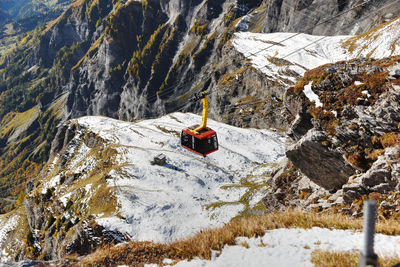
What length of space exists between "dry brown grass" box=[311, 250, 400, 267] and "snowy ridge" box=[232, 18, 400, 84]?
2247 inches

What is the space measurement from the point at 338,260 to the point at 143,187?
3940 cm

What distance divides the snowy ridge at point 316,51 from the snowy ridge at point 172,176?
2383cm

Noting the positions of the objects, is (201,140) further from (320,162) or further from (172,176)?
(172,176)

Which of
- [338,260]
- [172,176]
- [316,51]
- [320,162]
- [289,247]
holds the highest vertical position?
[316,51]

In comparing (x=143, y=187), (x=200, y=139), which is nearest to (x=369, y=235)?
(x=200, y=139)

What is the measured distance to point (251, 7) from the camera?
15825 centimetres

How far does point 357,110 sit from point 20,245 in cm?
8621

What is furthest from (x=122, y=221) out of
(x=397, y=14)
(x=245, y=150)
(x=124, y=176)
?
(x=397, y=14)

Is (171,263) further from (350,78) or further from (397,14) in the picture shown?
(397,14)

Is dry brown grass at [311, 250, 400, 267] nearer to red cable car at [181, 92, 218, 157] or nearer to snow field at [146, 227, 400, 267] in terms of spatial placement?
snow field at [146, 227, 400, 267]

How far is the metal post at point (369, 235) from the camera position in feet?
13.0

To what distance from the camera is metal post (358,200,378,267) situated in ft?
13.0

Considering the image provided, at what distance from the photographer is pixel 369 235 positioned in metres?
4.07

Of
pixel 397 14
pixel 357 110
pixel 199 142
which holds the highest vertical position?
pixel 397 14
